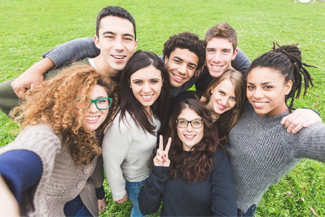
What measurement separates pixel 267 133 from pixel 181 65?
64.6 inches

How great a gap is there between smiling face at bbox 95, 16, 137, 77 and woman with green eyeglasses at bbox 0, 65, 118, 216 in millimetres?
552

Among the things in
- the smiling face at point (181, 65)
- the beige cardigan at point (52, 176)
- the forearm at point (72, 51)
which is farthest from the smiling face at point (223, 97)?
the forearm at point (72, 51)

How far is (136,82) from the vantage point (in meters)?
2.30

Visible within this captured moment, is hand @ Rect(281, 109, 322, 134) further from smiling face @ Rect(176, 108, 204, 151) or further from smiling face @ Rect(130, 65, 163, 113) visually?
smiling face @ Rect(130, 65, 163, 113)

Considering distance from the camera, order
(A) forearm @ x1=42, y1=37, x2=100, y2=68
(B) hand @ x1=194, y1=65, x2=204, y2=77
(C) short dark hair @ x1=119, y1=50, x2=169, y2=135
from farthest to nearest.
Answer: (B) hand @ x1=194, y1=65, x2=204, y2=77
(A) forearm @ x1=42, y1=37, x2=100, y2=68
(C) short dark hair @ x1=119, y1=50, x2=169, y2=135

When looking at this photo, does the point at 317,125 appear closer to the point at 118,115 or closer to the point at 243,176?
the point at 243,176

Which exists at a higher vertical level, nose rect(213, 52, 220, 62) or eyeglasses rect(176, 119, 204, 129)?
nose rect(213, 52, 220, 62)

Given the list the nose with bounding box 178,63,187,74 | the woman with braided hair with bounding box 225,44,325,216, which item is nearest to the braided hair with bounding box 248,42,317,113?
the woman with braided hair with bounding box 225,44,325,216

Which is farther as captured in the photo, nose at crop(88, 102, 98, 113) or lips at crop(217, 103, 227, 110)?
lips at crop(217, 103, 227, 110)

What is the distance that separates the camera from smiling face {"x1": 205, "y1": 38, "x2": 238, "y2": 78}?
2795mm

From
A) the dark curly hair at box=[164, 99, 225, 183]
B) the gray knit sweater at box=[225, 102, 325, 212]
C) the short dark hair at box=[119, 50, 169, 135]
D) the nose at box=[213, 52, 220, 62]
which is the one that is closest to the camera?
the gray knit sweater at box=[225, 102, 325, 212]

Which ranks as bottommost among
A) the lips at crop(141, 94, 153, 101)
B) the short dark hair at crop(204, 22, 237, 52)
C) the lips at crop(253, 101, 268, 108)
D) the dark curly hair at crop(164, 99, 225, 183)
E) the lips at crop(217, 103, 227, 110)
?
the dark curly hair at crop(164, 99, 225, 183)

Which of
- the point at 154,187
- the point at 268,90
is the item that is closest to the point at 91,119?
the point at 154,187

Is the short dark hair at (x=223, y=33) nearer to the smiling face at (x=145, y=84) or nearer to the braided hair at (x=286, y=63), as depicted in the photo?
the braided hair at (x=286, y=63)
